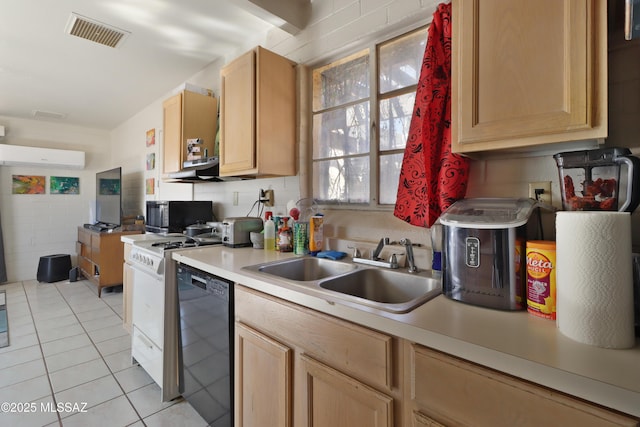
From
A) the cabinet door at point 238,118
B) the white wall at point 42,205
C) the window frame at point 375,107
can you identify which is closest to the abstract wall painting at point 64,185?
the white wall at point 42,205

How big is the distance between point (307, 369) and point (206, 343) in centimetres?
74

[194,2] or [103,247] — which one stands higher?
[194,2]

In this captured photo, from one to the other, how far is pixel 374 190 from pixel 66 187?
5.77m

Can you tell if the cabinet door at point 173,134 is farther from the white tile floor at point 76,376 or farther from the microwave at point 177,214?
the white tile floor at point 76,376

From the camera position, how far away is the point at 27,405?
1744 millimetres

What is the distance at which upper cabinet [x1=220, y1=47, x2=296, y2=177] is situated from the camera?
1.90 meters

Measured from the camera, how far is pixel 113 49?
8.57ft

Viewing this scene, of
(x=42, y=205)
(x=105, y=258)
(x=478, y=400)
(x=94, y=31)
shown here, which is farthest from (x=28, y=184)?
(x=478, y=400)

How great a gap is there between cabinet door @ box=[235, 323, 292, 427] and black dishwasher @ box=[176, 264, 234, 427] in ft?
0.34

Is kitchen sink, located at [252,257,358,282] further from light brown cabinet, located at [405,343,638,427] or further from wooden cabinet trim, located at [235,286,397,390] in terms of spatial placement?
light brown cabinet, located at [405,343,638,427]

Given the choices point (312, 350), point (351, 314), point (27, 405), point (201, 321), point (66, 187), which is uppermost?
point (66, 187)

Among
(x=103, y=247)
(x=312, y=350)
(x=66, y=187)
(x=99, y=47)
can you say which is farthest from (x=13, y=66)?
(x=312, y=350)

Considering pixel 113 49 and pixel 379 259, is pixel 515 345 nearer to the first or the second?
pixel 379 259

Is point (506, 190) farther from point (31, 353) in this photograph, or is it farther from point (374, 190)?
point (31, 353)
